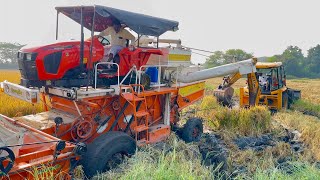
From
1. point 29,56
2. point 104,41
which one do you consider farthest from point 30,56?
point 104,41

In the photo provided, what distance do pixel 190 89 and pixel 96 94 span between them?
343cm

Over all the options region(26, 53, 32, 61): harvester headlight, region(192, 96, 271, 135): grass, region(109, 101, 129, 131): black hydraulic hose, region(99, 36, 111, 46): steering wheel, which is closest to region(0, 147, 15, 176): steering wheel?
region(26, 53, 32, 61): harvester headlight

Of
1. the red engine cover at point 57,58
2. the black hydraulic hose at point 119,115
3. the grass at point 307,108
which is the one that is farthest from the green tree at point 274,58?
the red engine cover at point 57,58

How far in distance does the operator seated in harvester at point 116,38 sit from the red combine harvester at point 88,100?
13 centimetres

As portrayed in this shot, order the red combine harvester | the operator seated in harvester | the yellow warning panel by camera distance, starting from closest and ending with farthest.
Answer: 1. the red combine harvester
2. the operator seated in harvester
3. the yellow warning panel

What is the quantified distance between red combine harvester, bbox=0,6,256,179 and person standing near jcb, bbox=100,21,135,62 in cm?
14

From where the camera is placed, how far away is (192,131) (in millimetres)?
7266

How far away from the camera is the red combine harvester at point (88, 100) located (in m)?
4.32

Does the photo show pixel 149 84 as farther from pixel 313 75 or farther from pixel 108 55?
pixel 313 75

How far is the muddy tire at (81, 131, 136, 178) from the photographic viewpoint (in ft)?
14.7

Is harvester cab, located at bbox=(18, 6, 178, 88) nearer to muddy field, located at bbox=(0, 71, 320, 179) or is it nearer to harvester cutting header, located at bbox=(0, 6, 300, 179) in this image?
harvester cutting header, located at bbox=(0, 6, 300, 179)

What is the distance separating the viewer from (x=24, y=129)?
15.4ft

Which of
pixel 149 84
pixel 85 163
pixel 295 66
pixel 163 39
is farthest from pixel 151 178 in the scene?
pixel 295 66

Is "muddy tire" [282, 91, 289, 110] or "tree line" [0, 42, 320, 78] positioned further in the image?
"tree line" [0, 42, 320, 78]
